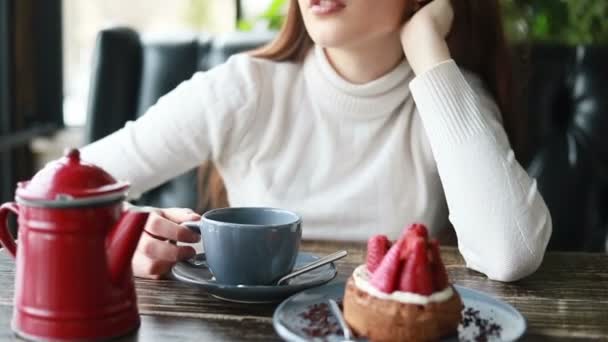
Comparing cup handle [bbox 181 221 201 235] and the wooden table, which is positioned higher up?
cup handle [bbox 181 221 201 235]

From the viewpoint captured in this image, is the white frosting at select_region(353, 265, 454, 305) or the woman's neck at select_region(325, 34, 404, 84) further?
the woman's neck at select_region(325, 34, 404, 84)

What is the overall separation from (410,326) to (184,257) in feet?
1.17

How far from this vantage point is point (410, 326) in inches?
29.4

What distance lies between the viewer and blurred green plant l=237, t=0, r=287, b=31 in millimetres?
2080

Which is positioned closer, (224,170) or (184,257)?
(184,257)

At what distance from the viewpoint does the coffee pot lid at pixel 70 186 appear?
2.42 ft

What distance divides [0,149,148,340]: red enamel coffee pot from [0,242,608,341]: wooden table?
4 cm

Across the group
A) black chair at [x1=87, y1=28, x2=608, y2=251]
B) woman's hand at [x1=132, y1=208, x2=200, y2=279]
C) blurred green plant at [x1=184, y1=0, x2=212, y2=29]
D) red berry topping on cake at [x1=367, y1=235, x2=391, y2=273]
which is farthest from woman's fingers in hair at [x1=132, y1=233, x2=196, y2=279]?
blurred green plant at [x1=184, y1=0, x2=212, y2=29]

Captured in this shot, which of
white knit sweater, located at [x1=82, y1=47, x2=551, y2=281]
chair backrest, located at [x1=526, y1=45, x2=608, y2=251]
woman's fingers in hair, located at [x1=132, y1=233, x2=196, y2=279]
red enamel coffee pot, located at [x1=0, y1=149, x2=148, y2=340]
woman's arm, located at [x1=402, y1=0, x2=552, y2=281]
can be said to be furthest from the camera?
chair backrest, located at [x1=526, y1=45, x2=608, y2=251]

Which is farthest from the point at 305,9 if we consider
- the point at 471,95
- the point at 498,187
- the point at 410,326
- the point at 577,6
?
the point at 577,6

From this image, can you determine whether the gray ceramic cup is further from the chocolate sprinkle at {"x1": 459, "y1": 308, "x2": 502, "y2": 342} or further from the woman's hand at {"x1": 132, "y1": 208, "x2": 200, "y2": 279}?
the chocolate sprinkle at {"x1": 459, "y1": 308, "x2": 502, "y2": 342}

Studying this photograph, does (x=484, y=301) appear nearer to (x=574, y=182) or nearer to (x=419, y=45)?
(x=419, y=45)

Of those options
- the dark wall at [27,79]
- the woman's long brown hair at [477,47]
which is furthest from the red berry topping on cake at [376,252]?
the dark wall at [27,79]

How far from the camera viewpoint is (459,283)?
1035mm
